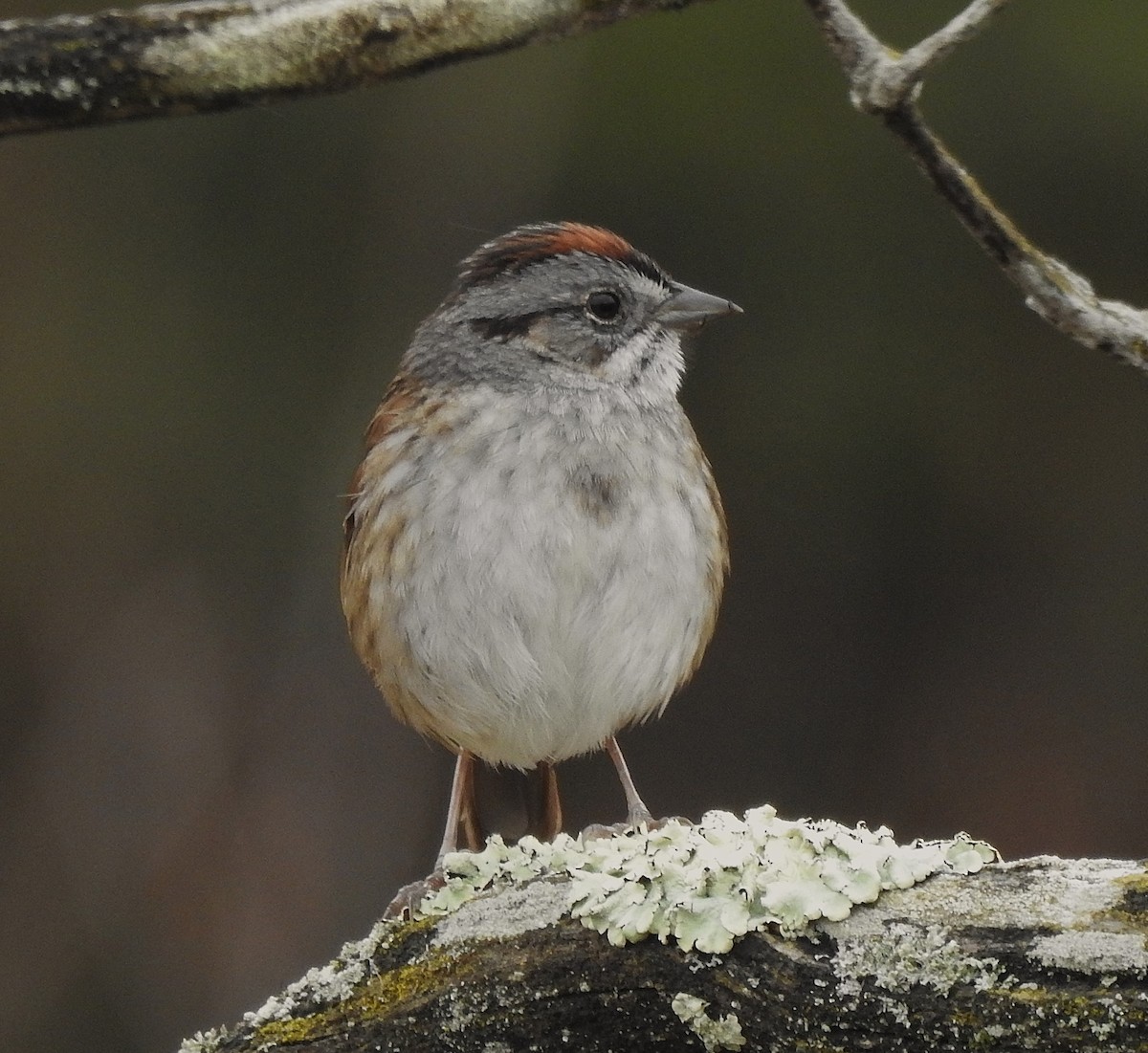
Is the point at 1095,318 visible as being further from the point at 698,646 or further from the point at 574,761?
the point at 574,761

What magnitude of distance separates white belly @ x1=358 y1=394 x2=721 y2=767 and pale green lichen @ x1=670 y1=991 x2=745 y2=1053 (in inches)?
50.6

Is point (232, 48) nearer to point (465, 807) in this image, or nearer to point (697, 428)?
point (465, 807)

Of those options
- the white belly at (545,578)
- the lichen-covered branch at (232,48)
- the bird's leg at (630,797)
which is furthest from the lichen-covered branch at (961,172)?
the bird's leg at (630,797)

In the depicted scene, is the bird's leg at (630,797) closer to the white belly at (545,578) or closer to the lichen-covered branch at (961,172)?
the white belly at (545,578)

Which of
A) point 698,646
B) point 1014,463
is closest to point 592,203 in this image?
point 1014,463

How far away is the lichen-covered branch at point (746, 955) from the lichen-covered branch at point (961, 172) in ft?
2.70

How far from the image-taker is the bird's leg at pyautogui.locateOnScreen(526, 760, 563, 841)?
443cm

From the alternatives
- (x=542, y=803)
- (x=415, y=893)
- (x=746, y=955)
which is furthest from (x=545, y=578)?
(x=746, y=955)

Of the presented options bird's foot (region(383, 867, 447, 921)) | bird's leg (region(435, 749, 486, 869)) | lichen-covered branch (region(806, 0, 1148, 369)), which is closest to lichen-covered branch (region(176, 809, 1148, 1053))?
bird's foot (region(383, 867, 447, 921))

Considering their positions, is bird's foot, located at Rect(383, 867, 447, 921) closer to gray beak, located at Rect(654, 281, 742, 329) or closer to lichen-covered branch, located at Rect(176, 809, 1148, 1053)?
lichen-covered branch, located at Rect(176, 809, 1148, 1053)

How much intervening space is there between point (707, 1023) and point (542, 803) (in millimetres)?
1954

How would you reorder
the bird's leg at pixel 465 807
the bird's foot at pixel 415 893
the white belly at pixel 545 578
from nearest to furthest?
the bird's foot at pixel 415 893
the white belly at pixel 545 578
the bird's leg at pixel 465 807

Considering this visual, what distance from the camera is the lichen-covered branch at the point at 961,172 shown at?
2.50 metres

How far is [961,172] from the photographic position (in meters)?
2.50
